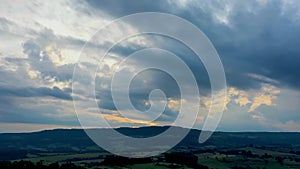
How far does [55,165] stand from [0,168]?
36.7 m

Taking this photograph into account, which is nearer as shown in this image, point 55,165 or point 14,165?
point 14,165

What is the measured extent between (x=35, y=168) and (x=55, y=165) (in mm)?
18179

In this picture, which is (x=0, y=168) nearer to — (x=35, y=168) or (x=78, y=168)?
(x=35, y=168)

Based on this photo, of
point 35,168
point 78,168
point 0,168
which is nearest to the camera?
point 0,168

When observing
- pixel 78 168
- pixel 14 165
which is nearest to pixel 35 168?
pixel 14 165

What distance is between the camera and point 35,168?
597 feet

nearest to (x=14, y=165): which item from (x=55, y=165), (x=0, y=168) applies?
(x=0, y=168)

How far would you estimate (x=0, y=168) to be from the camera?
551 feet

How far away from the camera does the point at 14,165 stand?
176m

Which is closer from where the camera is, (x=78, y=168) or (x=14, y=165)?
(x=14, y=165)

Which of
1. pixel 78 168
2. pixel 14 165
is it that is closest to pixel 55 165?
pixel 78 168

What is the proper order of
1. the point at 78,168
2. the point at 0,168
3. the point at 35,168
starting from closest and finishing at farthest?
the point at 0,168 → the point at 35,168 → the point at 78,168

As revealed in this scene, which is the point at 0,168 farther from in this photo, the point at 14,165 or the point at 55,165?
the point at 55,165

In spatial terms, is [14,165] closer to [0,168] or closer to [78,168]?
[0,168]
